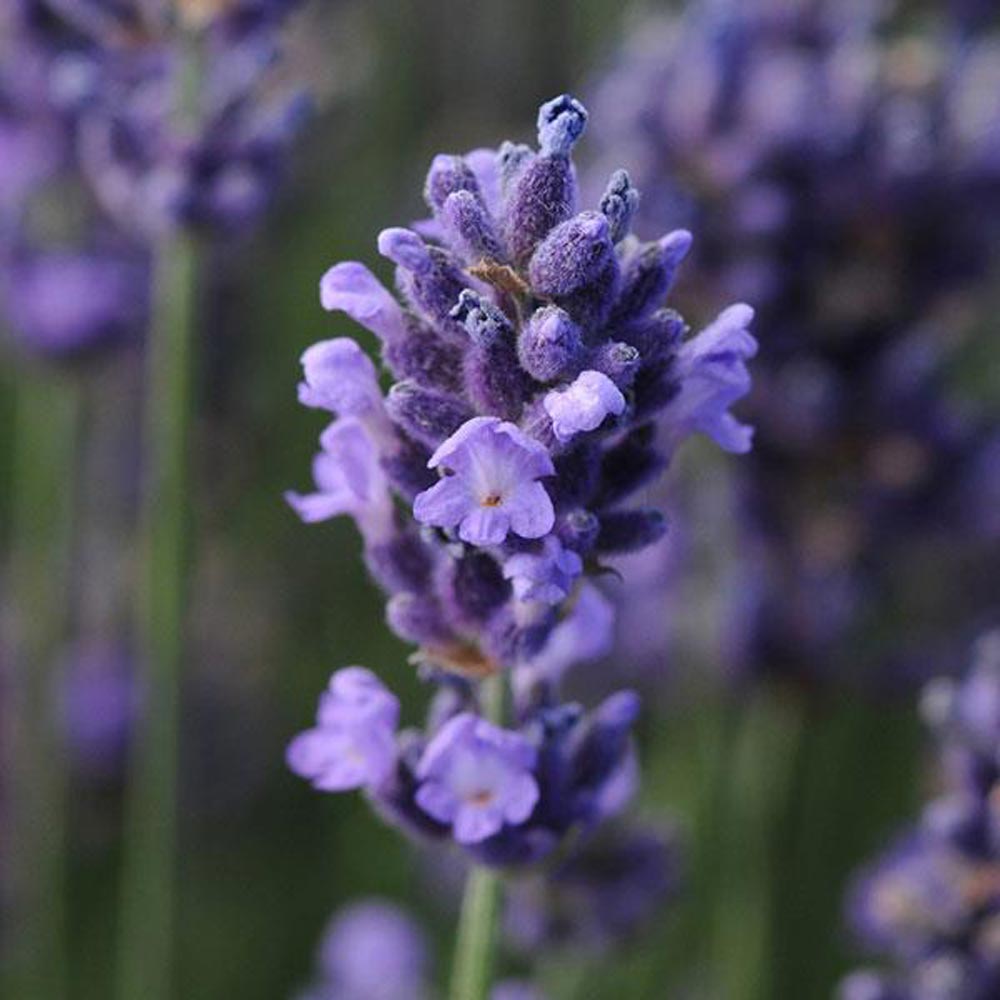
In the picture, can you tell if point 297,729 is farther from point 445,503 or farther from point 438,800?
point 445,503

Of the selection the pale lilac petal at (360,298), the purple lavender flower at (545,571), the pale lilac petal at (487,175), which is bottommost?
the purple lavender flower at (545,571)

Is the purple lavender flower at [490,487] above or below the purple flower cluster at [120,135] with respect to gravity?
below

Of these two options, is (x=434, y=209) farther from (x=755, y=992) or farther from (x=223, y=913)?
(x=223, y=913)

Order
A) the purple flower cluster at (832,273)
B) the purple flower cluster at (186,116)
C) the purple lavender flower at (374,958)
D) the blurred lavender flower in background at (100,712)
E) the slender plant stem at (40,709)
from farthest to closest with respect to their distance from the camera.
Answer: the blurred lavender flower in background at (100,712) → the slender plant stem at (40,709) → the purple flower cluster at (832,273) → the purple lavender flower at (374,958) → the purple flower cluster at (186,116)

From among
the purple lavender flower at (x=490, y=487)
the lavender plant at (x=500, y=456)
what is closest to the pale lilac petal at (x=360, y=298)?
the lavender plant at (x=500, y=456)

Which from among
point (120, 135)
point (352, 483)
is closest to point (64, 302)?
point (120, 135)

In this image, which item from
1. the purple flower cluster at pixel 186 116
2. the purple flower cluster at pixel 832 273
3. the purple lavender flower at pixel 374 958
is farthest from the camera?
the purple flower cluster at pixel 832 273

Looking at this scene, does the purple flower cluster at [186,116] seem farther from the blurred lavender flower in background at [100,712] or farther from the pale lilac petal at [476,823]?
the blurred lavender flower in background at [100,712]
